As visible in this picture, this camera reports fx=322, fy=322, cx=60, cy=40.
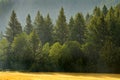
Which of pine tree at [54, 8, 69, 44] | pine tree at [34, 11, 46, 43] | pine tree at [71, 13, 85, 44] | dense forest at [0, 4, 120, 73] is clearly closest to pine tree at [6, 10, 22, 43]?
Answer: dense forest at [0, 4, 120, 73]

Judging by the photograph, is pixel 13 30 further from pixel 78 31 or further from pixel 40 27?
pixel 78 31

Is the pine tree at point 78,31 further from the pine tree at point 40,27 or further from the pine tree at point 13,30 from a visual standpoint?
the pine tree at point 13,30

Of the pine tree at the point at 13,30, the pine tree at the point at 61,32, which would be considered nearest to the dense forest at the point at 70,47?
the pine tree at the point at 61,32

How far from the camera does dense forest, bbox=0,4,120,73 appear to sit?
56.2m

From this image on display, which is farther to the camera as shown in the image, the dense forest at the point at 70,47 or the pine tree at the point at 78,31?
the pine tree at the point at 78,31

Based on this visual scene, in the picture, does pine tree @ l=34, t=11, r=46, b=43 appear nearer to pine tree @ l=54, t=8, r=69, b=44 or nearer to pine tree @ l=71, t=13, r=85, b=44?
pine tree @ l=54, t=8, r=69, b=44

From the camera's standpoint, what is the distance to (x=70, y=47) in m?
58.2

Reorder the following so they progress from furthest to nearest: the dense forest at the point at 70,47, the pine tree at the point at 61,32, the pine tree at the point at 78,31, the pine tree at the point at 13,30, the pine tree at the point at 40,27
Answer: the pine tree at the point at 13,30, the pine tree at the point at 40,27, the pine tree at the point at 61,32, the pine tree at the point at 78,31, the dense forest at the point at 70,47

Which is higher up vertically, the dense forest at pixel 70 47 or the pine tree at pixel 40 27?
the pine tree at pixel 40 27

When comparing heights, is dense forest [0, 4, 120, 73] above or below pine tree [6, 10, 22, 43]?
below

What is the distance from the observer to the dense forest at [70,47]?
56.2 m

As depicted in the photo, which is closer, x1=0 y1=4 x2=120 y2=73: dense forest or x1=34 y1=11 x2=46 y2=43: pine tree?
x1=0 y1=4 x2=120 y2=73: dense forest

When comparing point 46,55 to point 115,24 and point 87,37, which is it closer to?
point 87,37

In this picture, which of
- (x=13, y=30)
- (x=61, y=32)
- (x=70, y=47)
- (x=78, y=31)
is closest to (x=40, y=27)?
(x=61, y=32)
